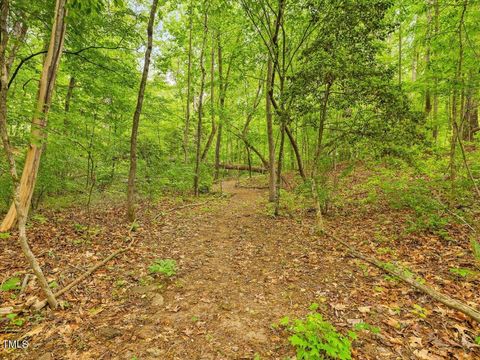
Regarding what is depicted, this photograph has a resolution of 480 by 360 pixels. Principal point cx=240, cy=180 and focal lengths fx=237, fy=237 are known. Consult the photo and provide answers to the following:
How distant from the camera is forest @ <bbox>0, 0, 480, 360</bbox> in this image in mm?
3141

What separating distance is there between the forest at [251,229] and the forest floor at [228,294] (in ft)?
0.09

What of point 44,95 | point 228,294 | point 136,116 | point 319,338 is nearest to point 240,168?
point 136,116

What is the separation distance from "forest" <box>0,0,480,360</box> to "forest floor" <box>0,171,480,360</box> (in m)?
0.03

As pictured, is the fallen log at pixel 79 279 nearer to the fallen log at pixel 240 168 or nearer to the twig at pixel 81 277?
the twig at pixel 81 277

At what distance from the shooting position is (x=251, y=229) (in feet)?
26.8

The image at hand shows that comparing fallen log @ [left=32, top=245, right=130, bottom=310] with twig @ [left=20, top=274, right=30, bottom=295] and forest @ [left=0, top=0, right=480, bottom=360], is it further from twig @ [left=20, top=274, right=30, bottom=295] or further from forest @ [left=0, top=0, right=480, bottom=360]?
twig @ [left=20, top=274, right=30, bottom=295]

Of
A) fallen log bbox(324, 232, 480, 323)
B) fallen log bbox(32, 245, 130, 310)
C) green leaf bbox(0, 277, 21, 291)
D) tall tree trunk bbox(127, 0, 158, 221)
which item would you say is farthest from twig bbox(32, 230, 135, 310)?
fallen log bbox(324, 232, 480, 323)

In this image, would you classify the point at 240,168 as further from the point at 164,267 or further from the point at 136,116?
the point at 164,267

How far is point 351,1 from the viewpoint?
6.31m

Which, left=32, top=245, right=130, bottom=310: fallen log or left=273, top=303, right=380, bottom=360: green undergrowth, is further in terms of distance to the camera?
left=32, top=245, right=130, bottom=310: fallen log

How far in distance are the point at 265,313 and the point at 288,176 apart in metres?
16.2

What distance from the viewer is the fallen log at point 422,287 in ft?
10.3

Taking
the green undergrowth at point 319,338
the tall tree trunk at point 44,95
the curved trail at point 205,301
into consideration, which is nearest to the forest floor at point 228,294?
the curved trail at point 205,301

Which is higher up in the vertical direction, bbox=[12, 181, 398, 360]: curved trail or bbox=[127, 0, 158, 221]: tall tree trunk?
bbox=[127, 0, 158, 221]: tall tree trunk
